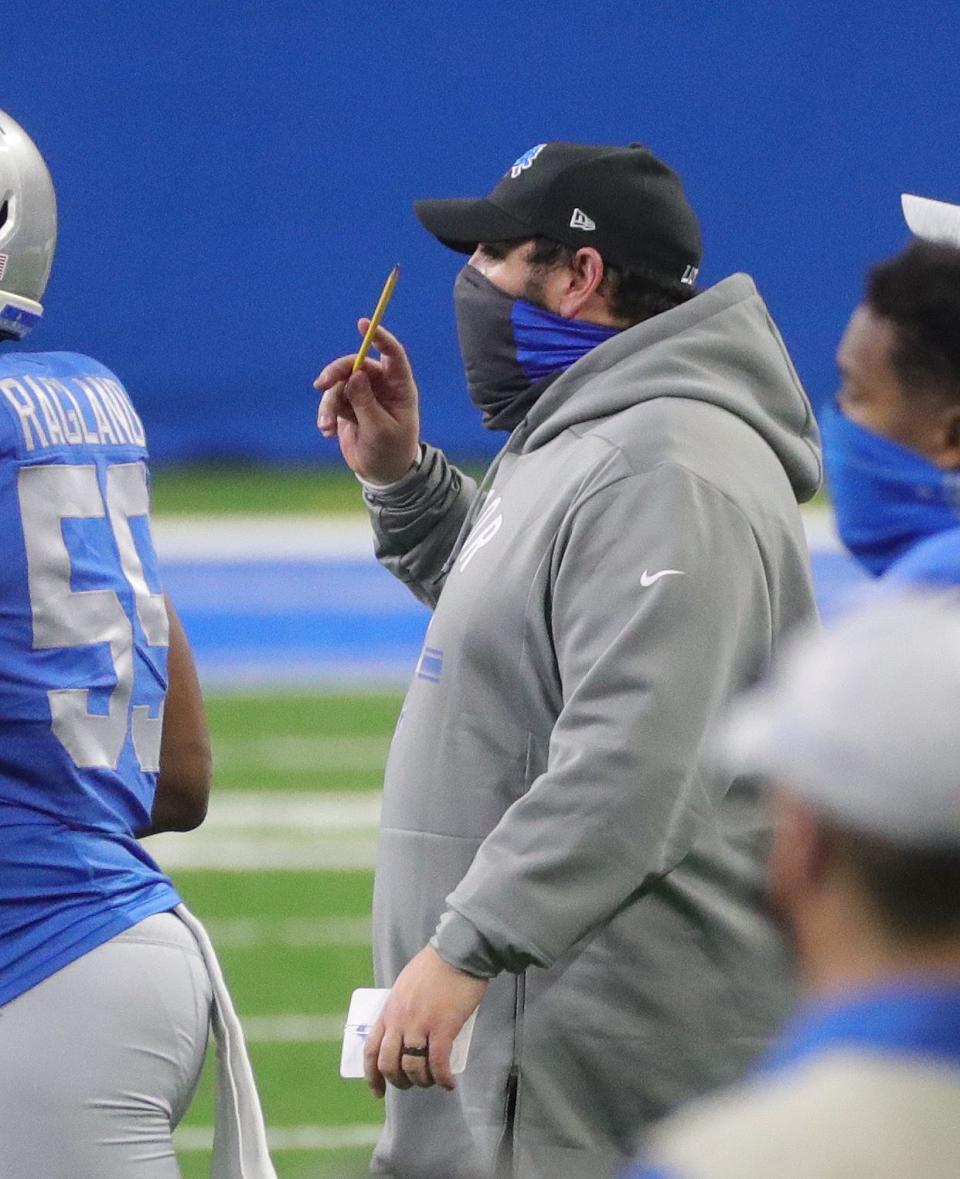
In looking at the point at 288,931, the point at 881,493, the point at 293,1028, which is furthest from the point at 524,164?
the point at 288,931

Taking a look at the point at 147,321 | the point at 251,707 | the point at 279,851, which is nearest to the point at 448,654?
the point at 279,851

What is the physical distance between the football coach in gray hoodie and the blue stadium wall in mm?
16369

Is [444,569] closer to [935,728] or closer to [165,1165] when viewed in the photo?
[165,1165]

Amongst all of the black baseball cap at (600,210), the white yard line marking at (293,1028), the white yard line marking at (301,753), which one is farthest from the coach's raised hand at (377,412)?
the white yard line marking at (301,753)

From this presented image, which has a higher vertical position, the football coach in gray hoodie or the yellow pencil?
the yellow pencil

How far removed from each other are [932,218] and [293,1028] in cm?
422

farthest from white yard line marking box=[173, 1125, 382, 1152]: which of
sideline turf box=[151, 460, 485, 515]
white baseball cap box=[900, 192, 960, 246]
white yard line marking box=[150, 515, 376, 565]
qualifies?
sideline turf box=[151, 460, 485, 515]

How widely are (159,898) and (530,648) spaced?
0.60 m

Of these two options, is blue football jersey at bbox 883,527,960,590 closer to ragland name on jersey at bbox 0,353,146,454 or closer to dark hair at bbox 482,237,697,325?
ragland name on jersey at bbox 0,353,146,454

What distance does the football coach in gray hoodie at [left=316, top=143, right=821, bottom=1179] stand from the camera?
281cm

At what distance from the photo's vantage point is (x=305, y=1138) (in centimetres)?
558

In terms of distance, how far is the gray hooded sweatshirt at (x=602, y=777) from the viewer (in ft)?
9.25

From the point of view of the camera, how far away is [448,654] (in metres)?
3.09

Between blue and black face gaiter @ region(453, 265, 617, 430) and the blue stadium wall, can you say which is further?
the blue stadium wall
